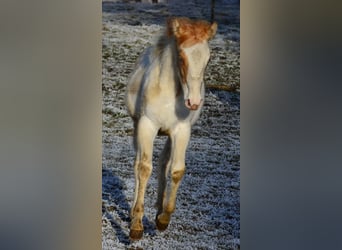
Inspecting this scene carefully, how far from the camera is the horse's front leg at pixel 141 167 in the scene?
2.20 meters

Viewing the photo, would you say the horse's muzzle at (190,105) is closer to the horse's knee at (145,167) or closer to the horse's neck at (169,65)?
the horse's neck at (169,65)

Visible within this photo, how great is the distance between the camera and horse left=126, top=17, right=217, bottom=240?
7.14 feet

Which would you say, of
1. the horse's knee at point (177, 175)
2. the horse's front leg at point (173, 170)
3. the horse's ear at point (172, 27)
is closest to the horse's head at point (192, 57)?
the horse's ear at point (172, 27)

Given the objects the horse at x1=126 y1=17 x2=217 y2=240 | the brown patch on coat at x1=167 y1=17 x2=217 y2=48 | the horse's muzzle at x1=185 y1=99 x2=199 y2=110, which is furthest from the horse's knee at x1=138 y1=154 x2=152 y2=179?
the brown patch on coat at x1=167 y1=17 x2=217 y2=48

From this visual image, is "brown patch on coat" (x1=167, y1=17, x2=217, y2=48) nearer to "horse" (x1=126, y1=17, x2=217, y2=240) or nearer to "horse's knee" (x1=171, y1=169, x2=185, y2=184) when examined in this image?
"horse" (x1=126, y1=17, x2=217, y2=240)

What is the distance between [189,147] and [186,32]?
18.3 inches

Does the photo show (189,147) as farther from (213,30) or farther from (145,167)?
(213,30)

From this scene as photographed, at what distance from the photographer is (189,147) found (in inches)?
87.3

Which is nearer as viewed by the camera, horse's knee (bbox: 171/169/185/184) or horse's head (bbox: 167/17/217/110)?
horse's head (bbox: 167/17/217/110)

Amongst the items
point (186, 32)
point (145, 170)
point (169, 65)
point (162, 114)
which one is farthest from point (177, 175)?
point (186, 32)
